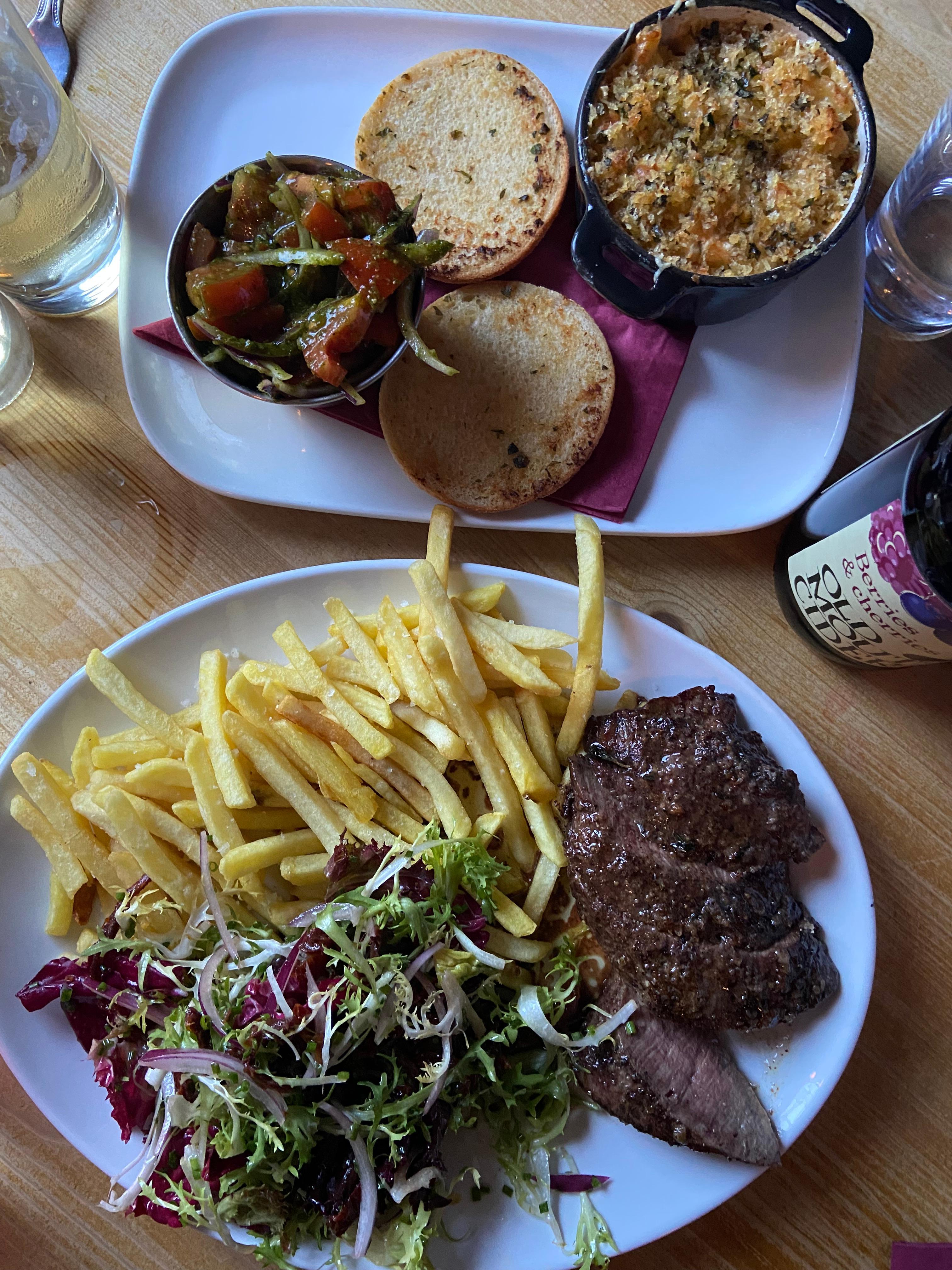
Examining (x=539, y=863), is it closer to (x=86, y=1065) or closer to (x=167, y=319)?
(x=86, y=1065)

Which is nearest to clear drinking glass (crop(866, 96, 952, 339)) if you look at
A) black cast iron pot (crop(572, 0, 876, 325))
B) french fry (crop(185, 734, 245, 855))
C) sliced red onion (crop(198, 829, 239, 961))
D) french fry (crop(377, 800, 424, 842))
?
black cast iron pot (crop(572, 0, 876, 325))

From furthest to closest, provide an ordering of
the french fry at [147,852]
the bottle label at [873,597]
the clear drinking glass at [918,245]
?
the clear drinking glass at [918,245] < the french fry at [147,852] < the bottle label at [873,597]

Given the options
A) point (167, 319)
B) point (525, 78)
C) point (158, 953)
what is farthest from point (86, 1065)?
point (525, 78)

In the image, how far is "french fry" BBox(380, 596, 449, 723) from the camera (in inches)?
64.6

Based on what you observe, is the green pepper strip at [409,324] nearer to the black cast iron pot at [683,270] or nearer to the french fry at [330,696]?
the black cast iron pot at [683,270]

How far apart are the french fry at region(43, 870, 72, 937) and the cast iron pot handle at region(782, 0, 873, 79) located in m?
2.27

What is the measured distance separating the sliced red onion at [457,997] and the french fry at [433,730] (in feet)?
1.32

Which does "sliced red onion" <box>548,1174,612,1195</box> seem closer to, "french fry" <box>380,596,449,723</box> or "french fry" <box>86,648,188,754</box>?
"french fry" <box>380,596,449,723</box>

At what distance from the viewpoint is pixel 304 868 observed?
165 centimetres

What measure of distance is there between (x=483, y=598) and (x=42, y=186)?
1.19m

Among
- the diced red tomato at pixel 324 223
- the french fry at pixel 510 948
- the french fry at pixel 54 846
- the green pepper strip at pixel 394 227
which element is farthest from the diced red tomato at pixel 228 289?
the french fry at pixel 510 948

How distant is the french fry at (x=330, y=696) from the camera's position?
63.6 inches

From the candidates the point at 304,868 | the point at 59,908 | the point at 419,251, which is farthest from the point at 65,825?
the point at 419,251

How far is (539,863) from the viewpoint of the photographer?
5.64 ft
